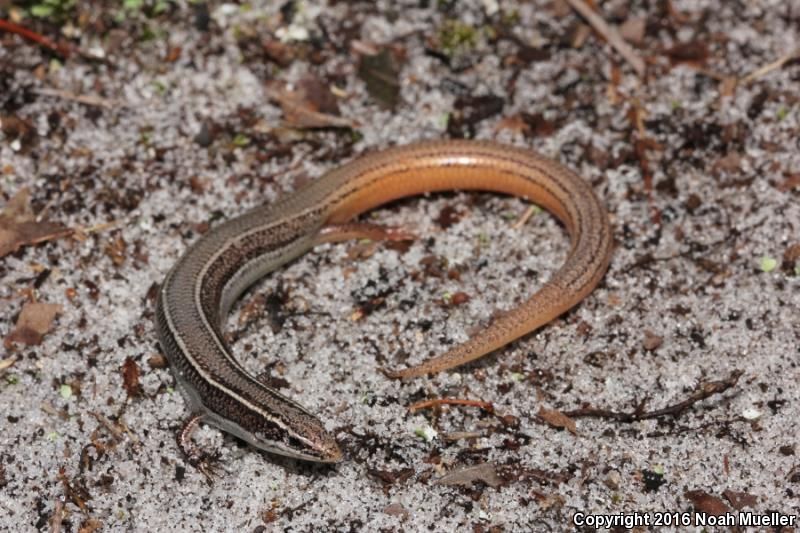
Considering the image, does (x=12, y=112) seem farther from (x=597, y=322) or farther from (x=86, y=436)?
(x=597, y=322)

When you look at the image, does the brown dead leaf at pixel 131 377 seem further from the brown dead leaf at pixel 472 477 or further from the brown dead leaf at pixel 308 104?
the brown dead leaf at pixel 308 104

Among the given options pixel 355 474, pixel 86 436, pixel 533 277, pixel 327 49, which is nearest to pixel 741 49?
pixel 533 277

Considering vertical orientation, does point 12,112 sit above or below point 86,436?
above

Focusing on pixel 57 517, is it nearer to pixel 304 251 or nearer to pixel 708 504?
pixel 304 251

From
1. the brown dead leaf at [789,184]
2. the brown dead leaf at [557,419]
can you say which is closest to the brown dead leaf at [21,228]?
the brown dead leaf at [557,419]

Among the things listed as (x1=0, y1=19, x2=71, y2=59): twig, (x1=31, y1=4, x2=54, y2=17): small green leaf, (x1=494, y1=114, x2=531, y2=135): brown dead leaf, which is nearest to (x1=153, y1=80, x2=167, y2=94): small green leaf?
(x1=0, y1=19, x2=71, y2=59): twig
